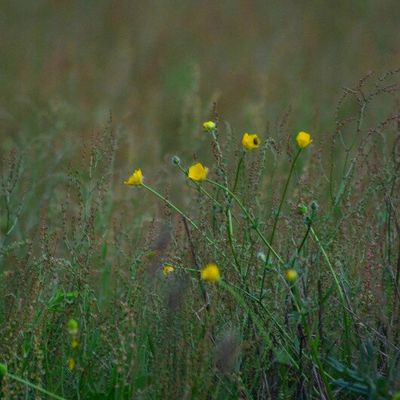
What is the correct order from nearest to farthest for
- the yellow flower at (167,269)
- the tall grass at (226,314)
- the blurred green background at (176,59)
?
1. the tall grass at (226,314)
2. the yellow flower at (167,269)
3. the blurred green background at (176,59)

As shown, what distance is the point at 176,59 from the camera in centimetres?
737

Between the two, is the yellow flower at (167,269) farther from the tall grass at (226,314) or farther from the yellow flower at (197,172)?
the yellow flower at (197,172)

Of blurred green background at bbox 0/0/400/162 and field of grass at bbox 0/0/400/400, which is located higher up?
blurred green background at bbox 0/0/400/162

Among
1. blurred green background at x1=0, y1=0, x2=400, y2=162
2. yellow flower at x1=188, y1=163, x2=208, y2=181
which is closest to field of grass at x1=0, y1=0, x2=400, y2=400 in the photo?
yellow flower at x1=188, y1=163, x2=208, y2=181

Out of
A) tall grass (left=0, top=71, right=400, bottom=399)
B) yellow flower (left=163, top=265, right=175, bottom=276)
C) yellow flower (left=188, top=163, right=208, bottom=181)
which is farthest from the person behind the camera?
yellow flower (left=163, top=265, right=175, bottom=276)

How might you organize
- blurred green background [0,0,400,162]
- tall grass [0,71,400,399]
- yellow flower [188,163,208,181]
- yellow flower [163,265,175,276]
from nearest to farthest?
1. tall grass [0,71,400,399]
2. yellow flower [188,163,208,181]
3. yellow flower [163,265,175,276]
4. blurred green background [0,0,400,162]

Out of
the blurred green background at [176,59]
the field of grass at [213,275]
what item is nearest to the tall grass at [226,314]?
the field of grass at [213,275]

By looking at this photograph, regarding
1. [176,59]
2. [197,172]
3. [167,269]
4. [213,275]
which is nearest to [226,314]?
[167,269]

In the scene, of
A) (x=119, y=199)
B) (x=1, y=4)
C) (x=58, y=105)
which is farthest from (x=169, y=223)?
(x=1, y=4)

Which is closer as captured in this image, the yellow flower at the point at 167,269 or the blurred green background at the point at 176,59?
the yellow flower at the point at 167,269

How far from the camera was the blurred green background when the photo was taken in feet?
20.0

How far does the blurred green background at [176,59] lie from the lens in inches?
240

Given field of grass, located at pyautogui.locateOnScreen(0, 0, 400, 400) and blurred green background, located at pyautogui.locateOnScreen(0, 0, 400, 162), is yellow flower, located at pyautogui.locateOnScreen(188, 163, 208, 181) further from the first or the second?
blurred green background, located at pyautogui.locateOnScreen(0, 0, 400, 162)

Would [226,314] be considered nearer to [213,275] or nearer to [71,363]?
[71,363]
